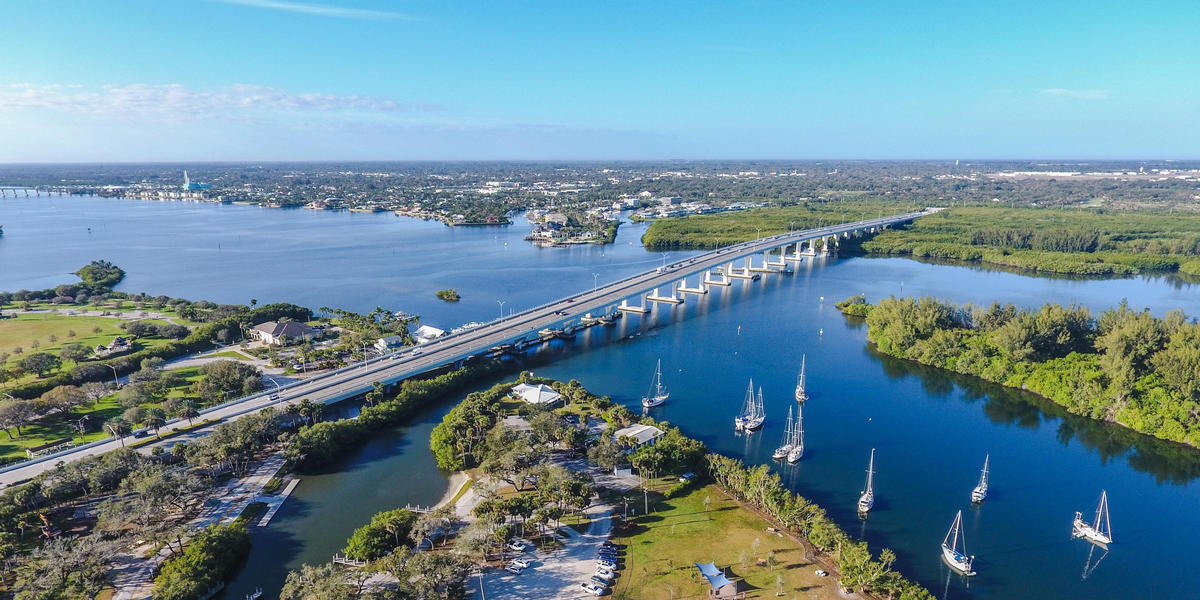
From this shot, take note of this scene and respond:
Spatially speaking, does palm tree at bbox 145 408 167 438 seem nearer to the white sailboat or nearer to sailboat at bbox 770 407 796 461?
the white sailboat

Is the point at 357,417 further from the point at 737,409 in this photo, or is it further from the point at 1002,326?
the point at 1002,326

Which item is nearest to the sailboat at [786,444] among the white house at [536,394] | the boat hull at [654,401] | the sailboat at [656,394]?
the boat hull at [654,401]

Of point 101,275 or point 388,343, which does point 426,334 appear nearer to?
point 388,343

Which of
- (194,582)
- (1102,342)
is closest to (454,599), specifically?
(194,582)

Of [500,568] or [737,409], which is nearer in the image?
[500,568]

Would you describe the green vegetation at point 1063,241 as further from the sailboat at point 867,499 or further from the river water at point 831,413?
the sailboat at point 867,499

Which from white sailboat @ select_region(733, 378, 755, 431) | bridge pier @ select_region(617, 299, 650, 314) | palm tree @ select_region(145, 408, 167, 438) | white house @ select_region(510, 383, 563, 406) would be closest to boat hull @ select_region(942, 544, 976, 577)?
white sailboat @ select_region(733, 378, 755, 431)
